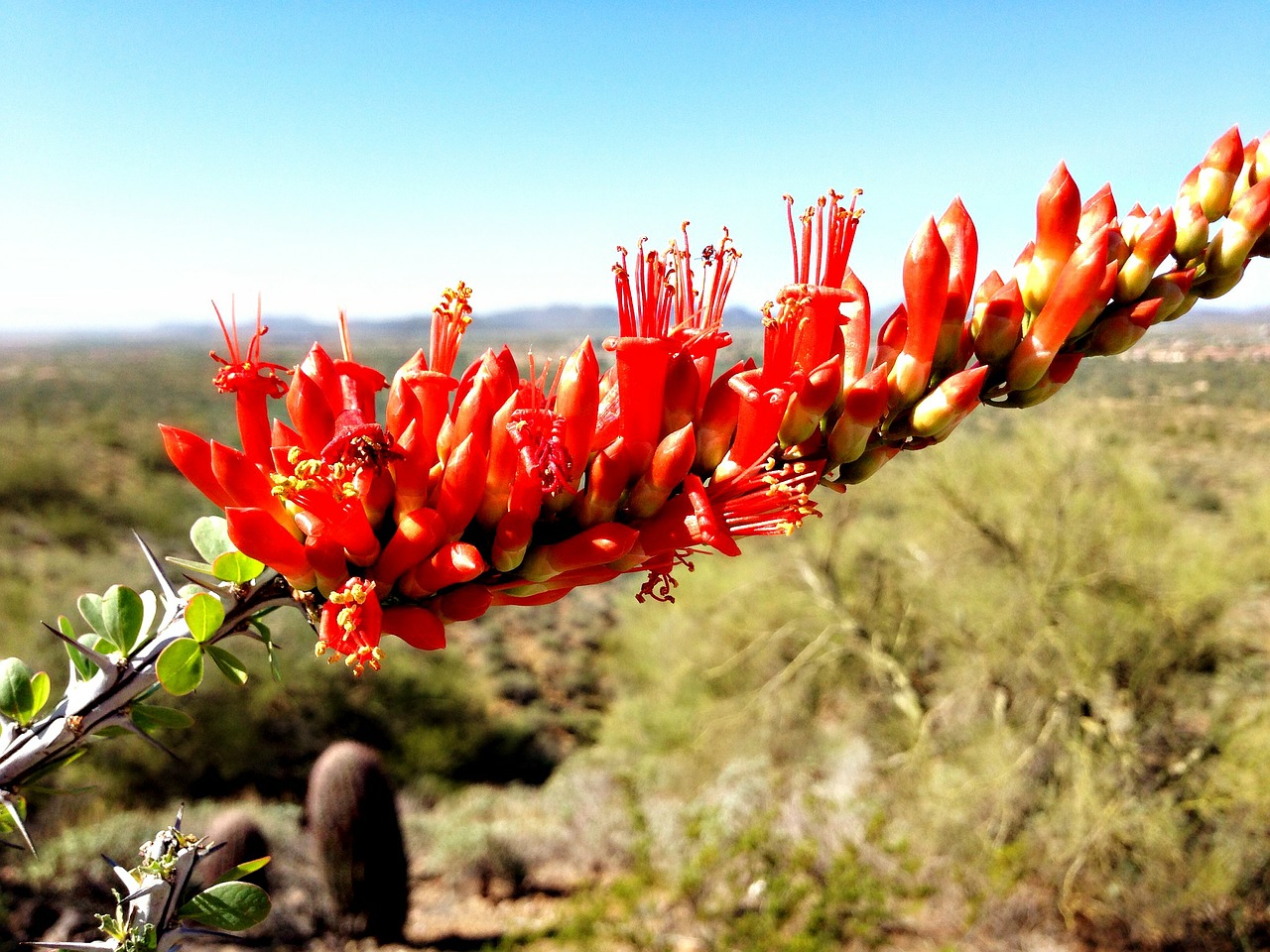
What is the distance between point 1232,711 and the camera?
10641 mm

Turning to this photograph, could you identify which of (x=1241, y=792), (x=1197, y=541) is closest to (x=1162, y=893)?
(x=1241, y=792)

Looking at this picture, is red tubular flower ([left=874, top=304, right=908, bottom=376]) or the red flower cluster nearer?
the red flower cluster

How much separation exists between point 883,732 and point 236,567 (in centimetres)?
1538

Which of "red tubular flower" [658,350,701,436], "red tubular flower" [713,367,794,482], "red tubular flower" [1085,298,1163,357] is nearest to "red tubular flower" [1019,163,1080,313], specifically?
"red tubular flower" [1085,298,1163,357]

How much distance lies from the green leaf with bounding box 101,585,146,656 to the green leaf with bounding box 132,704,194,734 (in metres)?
0.09

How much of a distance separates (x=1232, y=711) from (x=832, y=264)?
12877 millimetres

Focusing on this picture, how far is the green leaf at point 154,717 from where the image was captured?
3.50ft

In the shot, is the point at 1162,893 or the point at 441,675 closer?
the point at 1162,893

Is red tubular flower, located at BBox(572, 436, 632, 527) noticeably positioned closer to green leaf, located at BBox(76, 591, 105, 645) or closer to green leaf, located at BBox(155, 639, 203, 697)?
green leaf, located at BBox(155, 639, 203, 697)

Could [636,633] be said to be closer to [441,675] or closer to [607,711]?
[607,711]

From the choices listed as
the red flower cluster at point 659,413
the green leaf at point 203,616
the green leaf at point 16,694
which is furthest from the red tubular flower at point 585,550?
the green leaf at point 16,694

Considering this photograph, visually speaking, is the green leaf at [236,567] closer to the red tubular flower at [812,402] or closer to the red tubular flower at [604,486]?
the red tubular flower at [604,486]

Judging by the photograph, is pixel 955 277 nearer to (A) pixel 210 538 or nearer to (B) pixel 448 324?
(B) pixel 448 324

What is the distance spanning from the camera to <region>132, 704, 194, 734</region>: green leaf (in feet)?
3.50
